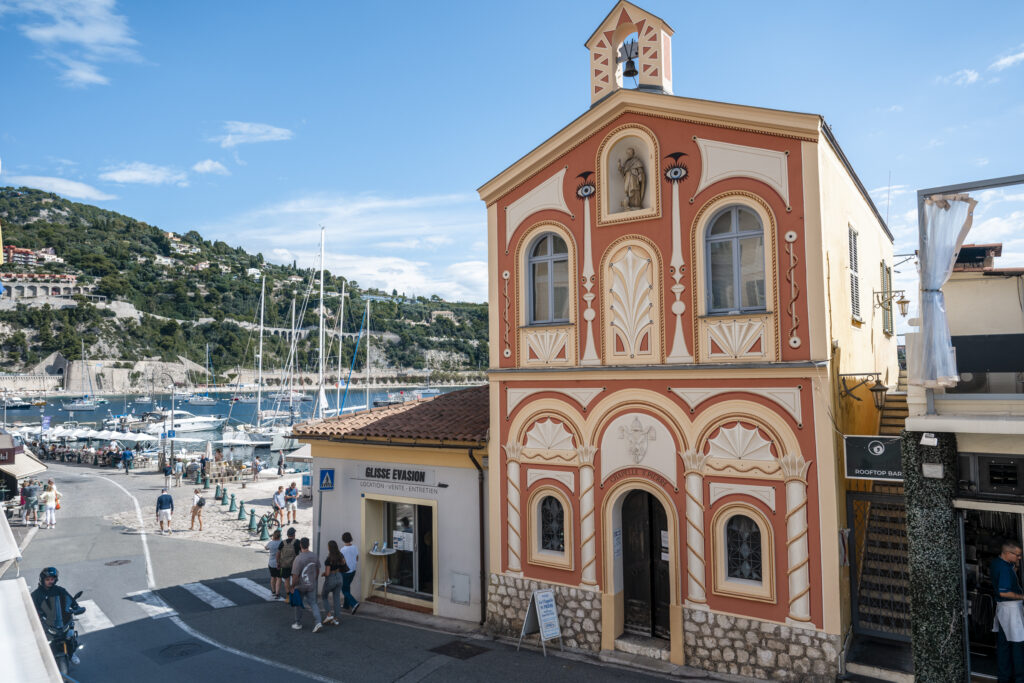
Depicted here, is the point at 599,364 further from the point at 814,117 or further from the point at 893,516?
the point at 893,516

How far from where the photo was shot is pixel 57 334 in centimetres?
13662

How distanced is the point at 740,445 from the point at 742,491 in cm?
69

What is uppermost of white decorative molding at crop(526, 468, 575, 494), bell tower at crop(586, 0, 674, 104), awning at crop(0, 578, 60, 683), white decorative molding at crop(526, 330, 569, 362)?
bell tower at crop(586, 0, 674, 104)

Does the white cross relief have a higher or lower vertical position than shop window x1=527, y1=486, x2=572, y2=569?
higher

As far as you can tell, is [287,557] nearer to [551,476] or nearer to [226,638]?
[226,638]

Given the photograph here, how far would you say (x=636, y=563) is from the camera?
11234 millimetres

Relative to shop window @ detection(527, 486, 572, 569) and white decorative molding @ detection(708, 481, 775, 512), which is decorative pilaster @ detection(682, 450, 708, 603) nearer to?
white decorative molding @ detection(708, 481, 775, 512)

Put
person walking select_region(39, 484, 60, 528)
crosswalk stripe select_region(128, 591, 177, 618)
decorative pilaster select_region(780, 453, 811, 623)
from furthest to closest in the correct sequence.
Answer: person walking select_region(39, 484, 60, 528)
crosswalk stripe select_region(128, 591, 177, 618)
decorative pilaster select_region(780, 453, 811, 623)

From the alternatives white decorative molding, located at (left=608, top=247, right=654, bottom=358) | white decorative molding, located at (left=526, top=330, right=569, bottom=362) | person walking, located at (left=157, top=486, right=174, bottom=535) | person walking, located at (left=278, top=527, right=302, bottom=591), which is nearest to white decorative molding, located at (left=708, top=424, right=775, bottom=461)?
white decorative molding, located at (left=608, top=247, right=654, bottom=358)

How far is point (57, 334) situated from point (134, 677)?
156 meters

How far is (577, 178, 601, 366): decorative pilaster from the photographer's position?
11.3m

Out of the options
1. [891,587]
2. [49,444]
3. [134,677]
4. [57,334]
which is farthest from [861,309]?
[57,334]

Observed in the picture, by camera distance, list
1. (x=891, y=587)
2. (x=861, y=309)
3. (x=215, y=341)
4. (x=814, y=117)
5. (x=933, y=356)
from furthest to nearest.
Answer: (x=215, y=341)
(x=861, y=309)
(x=891, y=587)
(x=814, y=117)
(x=933, y=356)

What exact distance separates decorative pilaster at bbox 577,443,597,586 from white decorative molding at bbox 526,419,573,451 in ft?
1.13
